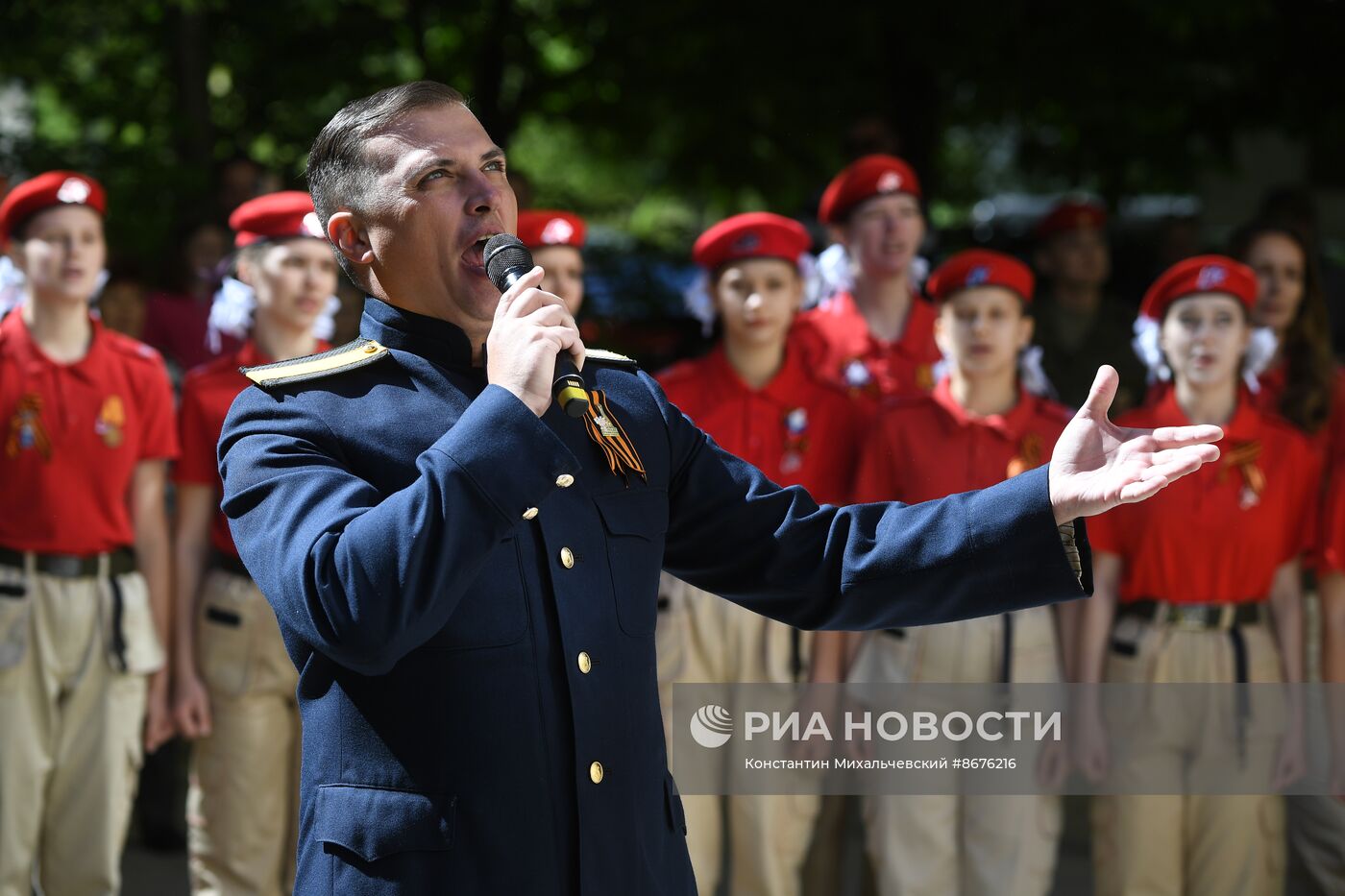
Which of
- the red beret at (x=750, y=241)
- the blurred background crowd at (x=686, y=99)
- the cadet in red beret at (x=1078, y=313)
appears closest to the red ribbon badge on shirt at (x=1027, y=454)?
the red beret at (x=750, y=241)

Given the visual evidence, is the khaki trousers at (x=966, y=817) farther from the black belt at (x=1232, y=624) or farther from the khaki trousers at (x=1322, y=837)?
the khaki trousers at (x=1322, y=837)

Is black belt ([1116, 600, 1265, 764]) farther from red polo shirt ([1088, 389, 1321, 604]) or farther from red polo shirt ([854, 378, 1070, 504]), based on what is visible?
red polo shirt ([854, 378, 1070, 504])

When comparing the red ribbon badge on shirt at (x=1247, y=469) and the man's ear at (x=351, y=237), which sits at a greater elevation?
the red ribbon badge on shirt at (x=1247, y=469)

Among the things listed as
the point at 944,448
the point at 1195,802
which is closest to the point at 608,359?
the point at 944,448

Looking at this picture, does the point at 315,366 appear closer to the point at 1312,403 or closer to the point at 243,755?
the point at 243,755

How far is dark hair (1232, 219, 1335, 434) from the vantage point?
16.7 ft

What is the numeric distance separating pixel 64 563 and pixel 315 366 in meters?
2.80

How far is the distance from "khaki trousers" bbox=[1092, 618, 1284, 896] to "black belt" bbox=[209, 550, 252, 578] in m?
2.64

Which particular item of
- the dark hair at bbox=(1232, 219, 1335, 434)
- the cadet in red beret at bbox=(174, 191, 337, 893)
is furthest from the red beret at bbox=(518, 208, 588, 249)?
the dark hair at bbox=(1232, 219, 1335, 434)

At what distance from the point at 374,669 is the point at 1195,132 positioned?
8.85m

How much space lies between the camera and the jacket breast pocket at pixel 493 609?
2.07 metres

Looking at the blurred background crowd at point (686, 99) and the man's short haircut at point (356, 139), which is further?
the blurred background crowd at point (686, 99)

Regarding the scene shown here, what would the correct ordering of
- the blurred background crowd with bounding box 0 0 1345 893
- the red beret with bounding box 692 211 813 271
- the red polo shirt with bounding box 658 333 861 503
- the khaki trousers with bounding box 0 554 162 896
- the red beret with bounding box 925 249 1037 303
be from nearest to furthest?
the khaki trousers with bounding box 0 554 162 896 → the red beret with bounding box 925 249 1037 303 → the red polo shirt with bounding box 658 333 861 503 → the red beret with bounding box 692 211 813 271 → the blurred background crowd with bounding box 0 0 1345 893

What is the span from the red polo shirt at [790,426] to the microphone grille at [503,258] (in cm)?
304
